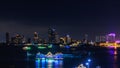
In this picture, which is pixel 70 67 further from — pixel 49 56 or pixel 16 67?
pixel 49 56

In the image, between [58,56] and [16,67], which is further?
[58,56]

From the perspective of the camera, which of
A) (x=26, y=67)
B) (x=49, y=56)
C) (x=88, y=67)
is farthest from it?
(x=49, y=56)

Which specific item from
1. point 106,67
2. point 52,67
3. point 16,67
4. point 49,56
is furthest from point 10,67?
point 49,56

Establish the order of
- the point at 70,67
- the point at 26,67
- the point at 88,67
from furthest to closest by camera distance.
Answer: the point at 26,67 → the point at 70,67 → the point at 88,67

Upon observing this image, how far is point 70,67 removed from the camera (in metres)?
80.9

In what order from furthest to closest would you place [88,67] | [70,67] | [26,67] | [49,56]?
[49,56]
[26,67]
[70,67]
[88,67]

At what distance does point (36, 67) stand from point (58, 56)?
4029 centimetres

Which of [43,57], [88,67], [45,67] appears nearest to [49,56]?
[43,57]

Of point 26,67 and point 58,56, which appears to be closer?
point 26,67

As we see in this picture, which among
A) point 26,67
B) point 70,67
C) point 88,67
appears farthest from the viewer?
point 26,67

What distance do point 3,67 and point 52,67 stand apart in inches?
352

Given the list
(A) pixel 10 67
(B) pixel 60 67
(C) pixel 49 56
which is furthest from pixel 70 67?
(C) pixel 49 56

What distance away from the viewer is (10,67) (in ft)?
277

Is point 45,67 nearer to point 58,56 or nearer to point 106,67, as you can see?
point 106,67
